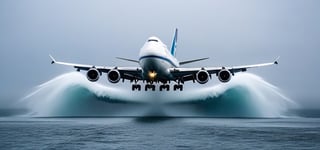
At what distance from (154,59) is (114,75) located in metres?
9.46

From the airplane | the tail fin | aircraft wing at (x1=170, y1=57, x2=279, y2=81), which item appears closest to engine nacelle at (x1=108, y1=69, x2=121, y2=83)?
the airplane

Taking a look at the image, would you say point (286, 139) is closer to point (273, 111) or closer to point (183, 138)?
point (183, 138)

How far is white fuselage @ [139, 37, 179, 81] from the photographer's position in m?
65.9

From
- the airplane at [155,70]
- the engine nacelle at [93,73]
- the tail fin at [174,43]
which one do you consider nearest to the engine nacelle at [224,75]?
the airplane at [155,70]

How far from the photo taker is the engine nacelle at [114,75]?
7119cm

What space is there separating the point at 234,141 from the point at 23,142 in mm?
22050

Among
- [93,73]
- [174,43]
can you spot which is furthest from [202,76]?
[174,43]

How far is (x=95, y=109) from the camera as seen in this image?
12144cm

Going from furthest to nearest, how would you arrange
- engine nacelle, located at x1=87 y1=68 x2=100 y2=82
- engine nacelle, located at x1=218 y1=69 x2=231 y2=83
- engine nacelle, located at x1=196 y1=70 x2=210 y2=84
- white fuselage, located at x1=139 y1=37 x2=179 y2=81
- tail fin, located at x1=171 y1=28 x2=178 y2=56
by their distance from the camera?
tail fin, located at x1=171 y1=28 x2=178 y2=56 → engine nacelle, located at x1=87 y1=68 x2=100 y2=82 → engine nacelle, located at x1=196 y1=70 x2=210 y2=84 → engine nacelle, located at x1=218 y1=69 x2=231 y2=83 → white fuselage, located at x1=139 y1=37 x2=179 y2=81

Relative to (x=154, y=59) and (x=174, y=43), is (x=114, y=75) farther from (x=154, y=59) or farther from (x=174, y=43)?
(x=174, y=43)

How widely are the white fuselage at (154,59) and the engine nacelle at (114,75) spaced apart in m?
4.93

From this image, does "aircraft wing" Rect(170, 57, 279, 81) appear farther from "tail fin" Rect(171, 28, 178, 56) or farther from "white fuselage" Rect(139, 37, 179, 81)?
"tail fin" Rect(171, 28, 178, 56)

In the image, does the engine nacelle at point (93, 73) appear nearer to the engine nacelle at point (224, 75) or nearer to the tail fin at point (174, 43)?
the engine nacelle at point (224, 75)

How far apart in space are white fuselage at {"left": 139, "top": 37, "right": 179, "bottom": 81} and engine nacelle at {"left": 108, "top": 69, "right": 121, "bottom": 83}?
16.2 ft
